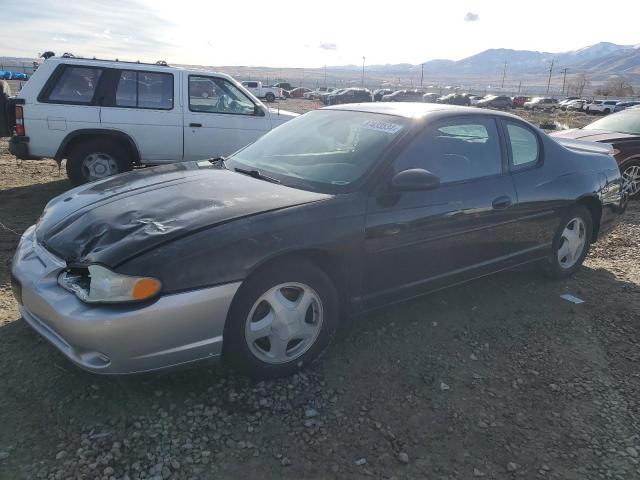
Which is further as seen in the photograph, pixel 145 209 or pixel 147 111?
pixel 147 111

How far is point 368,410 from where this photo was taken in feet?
8.93

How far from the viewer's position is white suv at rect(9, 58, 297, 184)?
6.54 m

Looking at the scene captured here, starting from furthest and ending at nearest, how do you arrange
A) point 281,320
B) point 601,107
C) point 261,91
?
point 261,91 → point 601,107 → point 281,320

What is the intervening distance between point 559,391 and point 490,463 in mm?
876

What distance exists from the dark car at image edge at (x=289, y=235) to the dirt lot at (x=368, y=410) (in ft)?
0.95

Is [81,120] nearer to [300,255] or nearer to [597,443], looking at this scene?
[300,255]

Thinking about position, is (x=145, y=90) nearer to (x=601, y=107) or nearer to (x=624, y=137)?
(x=624, y=137)

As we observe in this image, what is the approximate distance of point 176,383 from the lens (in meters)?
2.84

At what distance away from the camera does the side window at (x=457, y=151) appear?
3.42 m

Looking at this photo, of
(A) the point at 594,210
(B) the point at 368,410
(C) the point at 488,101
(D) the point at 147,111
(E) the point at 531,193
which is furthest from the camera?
(C) the point at 488,101

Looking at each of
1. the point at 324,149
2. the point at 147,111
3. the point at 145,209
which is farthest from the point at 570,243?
the point at 147,111

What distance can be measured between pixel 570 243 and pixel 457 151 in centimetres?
176

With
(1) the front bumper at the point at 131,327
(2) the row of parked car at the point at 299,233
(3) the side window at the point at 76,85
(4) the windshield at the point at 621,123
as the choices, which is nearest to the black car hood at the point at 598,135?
(4) the windshield at the point at 621,123

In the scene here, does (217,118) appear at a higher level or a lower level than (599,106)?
lower
